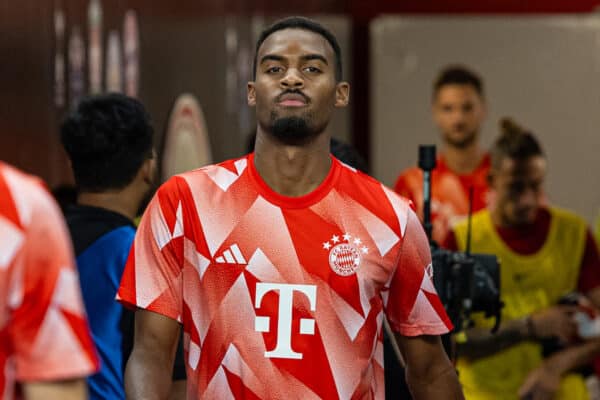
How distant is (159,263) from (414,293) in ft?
1.75

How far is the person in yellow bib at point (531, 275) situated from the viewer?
4656 mm

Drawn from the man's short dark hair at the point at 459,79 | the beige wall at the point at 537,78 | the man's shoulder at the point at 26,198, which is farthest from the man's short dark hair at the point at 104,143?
the beige wall at the point at 537,78

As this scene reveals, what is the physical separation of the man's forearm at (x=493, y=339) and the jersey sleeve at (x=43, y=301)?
2.72 meters

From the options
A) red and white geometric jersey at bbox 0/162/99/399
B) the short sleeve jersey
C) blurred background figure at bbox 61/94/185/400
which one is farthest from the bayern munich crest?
→ the short sleeve jersey

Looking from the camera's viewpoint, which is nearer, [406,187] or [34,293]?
[34,293]

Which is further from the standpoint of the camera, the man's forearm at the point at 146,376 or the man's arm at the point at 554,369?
the man's arm at the point at 554,369

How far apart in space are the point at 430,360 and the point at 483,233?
2.03 metres

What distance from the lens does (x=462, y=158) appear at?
226 inches

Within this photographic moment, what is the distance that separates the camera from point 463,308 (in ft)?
11.2

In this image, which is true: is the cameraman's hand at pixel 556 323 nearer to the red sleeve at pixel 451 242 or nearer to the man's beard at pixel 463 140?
the red sleeve at pixel 451 242

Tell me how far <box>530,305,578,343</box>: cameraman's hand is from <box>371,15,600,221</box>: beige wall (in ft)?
11.3

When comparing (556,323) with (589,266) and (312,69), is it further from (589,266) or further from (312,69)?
(312,69)

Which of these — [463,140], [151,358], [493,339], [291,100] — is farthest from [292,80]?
[463,140]

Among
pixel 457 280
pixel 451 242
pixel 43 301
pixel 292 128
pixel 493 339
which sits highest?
pixel 292 128
